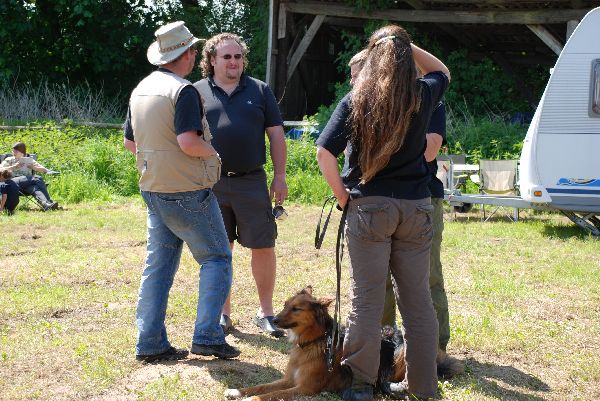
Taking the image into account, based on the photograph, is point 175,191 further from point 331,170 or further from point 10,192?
point 10,192

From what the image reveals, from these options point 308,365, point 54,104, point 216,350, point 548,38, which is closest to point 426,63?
point 308,365

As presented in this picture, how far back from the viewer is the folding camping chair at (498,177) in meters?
12.5

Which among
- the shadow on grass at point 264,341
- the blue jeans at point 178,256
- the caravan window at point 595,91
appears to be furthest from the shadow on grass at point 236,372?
the caravan window at point 595,91

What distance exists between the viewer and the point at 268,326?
5.78 m

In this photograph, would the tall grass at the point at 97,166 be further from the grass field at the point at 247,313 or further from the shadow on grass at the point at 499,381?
the shadow on grass at the point at 499,381

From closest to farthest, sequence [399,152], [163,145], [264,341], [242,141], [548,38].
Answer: [399,152]
[163,145]
[242,141]
[264,341]
[548,38]

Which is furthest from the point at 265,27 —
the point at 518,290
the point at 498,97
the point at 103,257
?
the point at 518,290

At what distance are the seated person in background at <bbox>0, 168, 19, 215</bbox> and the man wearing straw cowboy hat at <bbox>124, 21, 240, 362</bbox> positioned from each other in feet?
25.4

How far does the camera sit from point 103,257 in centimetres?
869

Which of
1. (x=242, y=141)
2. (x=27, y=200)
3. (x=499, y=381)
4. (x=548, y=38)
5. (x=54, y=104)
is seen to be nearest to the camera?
(x=499, y=381)

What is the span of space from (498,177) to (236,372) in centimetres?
865

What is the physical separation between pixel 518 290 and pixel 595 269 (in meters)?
1.45

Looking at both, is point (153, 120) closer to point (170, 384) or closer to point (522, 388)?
point (170, 384)

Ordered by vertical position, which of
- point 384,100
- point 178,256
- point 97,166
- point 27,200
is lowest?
point 27,200
